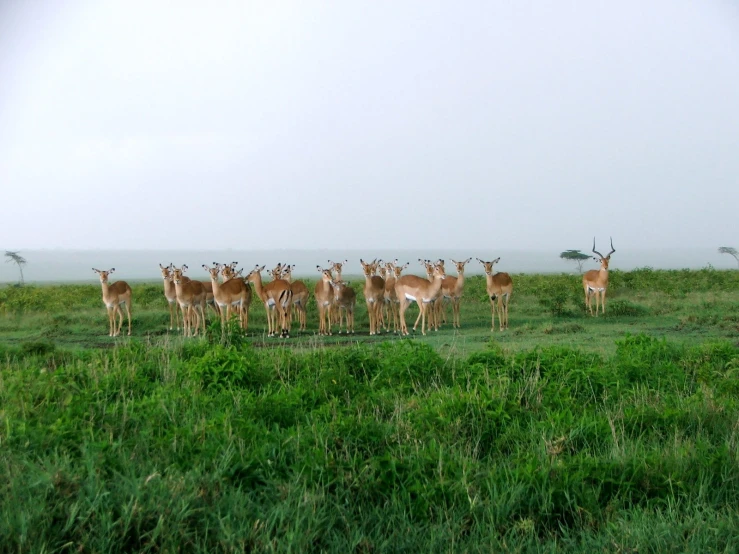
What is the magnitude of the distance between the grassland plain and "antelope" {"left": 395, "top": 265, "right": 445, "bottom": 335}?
6760mm

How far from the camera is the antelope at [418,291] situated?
15.1 m

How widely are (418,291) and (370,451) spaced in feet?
33.9

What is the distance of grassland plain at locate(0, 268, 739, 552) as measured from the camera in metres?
3.84

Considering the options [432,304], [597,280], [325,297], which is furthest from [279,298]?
[597,280]

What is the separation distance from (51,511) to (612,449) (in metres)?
3.86

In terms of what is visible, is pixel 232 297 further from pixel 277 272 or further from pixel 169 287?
pixel 277 272

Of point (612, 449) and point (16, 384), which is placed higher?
point (16, 384)

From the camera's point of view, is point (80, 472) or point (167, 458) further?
point (167, 458)

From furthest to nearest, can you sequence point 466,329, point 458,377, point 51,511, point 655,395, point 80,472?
point 466,329 → point 458,377 → point 655,395 → point 80,472 → point 51,511

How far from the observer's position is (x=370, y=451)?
500cm

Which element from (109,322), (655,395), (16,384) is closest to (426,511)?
(655,395)

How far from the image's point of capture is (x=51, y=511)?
145 inches

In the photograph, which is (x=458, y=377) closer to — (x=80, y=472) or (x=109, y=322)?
A: (x=80, y=472)

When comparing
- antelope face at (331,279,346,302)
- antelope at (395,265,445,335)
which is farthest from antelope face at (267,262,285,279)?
antelope at (395,265,445,335)
